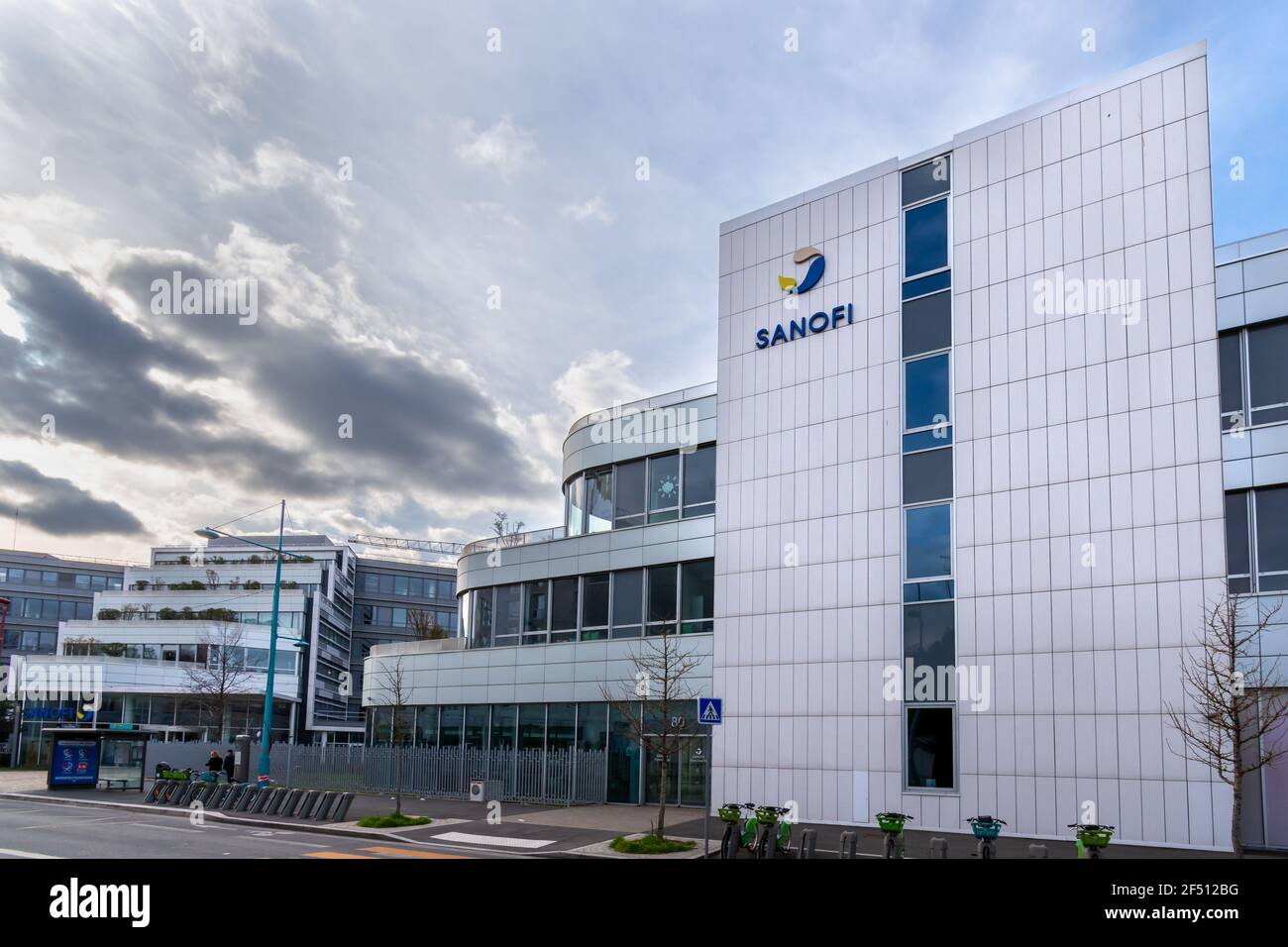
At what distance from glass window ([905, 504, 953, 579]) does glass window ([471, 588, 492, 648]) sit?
1778 centimetres

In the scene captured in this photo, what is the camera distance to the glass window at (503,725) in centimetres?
3653

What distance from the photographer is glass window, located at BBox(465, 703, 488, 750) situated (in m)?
37.5

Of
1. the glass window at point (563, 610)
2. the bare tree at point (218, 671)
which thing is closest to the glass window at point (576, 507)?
the glass window at point (563, 610)

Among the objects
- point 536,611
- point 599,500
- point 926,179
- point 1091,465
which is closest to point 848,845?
point 1091,465

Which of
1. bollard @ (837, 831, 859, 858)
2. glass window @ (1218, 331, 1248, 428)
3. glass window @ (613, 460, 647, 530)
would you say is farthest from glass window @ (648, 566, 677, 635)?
glass window @ (1218, 331, 1248, 428)

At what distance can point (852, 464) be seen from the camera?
27469 mm

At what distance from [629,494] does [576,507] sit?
10.2ft

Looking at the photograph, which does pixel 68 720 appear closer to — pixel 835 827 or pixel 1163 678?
pixel 835 827

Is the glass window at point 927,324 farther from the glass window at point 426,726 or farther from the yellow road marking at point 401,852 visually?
the glass window at point 426,726

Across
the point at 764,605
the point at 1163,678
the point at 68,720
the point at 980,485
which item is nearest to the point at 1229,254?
the point at 980,485

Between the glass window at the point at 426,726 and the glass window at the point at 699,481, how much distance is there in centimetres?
1336

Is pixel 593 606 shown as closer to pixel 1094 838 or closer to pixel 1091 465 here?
pixel 1091 465

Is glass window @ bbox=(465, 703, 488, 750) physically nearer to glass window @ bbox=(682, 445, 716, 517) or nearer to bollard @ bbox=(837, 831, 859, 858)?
glass window @ bbox=(682, 445, 716, 517)
